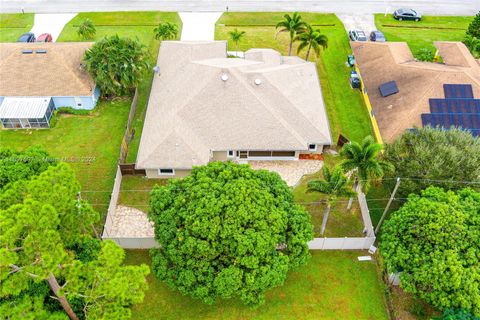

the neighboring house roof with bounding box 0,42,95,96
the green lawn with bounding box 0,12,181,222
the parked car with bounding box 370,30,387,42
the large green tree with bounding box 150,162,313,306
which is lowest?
the large green tree with bounding box 150,162,313,306

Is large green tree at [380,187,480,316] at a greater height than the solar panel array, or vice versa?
the solar panel array

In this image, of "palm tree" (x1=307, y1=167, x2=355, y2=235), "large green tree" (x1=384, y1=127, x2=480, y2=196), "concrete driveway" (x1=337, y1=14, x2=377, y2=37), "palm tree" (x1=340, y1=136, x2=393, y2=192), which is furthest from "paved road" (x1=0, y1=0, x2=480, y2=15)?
"palm tree" (x1=307, y1=167, x2=355, y2=235)

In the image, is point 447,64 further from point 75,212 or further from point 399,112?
point 75,212

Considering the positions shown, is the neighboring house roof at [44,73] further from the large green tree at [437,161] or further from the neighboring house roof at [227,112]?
the large green tree at [437,161]

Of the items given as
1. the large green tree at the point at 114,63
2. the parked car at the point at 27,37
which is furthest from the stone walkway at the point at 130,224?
the parked car at the point at 27,37

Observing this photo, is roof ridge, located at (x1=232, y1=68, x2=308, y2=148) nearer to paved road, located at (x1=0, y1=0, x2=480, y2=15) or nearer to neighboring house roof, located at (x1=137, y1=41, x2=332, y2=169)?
neighboring house roof, located at (x1=137, y1=41, x2=332, y2=169)

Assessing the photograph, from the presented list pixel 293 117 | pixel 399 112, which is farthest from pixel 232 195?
pixel 399 112
